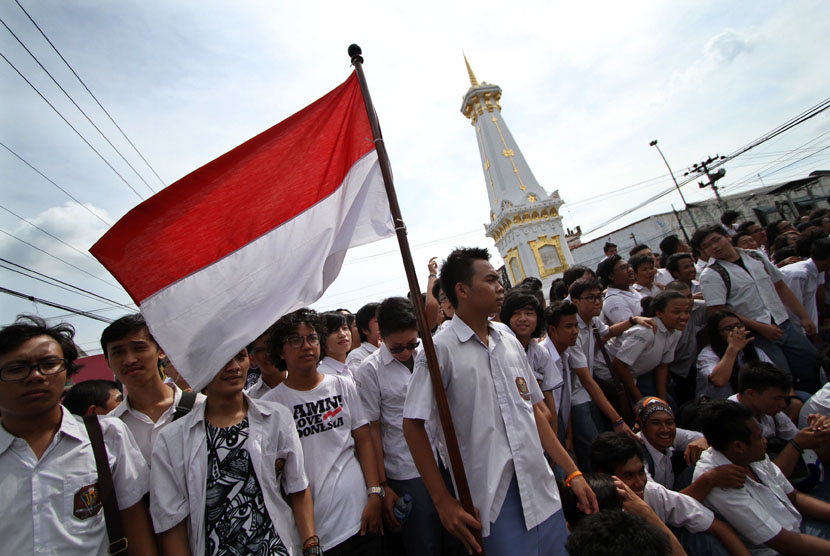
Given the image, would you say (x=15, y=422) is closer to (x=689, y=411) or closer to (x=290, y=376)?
(x=290, y=376)

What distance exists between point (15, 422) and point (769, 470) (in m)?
4.31

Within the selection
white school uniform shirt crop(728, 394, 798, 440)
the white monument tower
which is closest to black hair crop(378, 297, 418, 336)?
white school uniform shirt crop(728, 394, 798, 440)

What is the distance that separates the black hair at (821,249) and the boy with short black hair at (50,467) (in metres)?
6.89

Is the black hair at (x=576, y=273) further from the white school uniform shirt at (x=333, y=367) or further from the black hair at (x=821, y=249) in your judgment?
the white school uniform shirt at (x=333, y=367)

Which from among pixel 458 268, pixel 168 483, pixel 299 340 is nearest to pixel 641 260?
pixel 458 268

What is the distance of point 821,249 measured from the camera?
473 cm

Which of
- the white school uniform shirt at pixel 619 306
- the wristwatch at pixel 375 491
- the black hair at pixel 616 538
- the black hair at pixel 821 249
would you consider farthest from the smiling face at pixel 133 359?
the black hair at pixel 821 249

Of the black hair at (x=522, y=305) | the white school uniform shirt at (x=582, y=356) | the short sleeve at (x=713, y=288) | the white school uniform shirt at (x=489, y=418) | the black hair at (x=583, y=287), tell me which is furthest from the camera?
the short sleeve at (x=713, y=288)

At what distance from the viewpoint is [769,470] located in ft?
8.88

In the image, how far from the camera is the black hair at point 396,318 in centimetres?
293

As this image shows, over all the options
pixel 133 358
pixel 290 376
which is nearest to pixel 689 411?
pixel 290 376

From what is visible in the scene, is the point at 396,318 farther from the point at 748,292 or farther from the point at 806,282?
the point at 806,282

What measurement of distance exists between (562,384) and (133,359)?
3.19 meters

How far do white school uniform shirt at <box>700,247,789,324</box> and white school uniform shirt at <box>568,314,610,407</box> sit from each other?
4.50 ft
